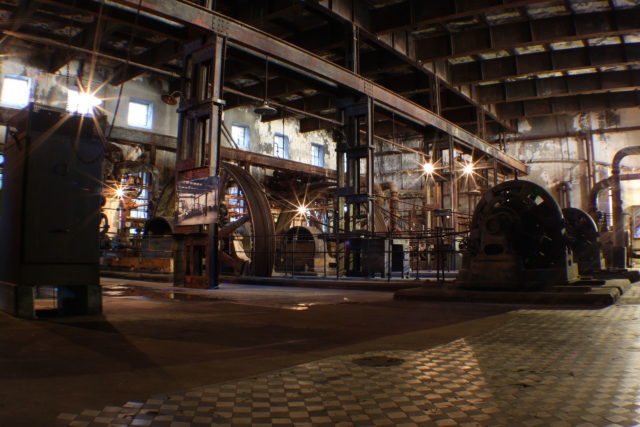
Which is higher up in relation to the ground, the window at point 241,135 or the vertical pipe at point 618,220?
the window at point 241,135

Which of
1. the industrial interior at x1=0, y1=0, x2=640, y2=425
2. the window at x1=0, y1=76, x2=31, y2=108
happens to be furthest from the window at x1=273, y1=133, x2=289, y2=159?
the window at x1=0, y1=76, x2=31, y2=108

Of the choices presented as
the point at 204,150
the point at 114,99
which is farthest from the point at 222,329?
the point at 114,99

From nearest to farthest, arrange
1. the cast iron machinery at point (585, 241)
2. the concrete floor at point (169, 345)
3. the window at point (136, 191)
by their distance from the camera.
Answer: the concrete floor at point (169, 345) < the cast iron machinery at point (585, 241) < the window at point (136, 191)

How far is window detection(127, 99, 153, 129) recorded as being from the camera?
695 inches

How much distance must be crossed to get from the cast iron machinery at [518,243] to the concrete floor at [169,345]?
61.2 inches

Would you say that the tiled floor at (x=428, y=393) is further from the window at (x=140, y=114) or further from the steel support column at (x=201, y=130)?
the window at (x=140, y=114)

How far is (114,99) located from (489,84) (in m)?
15.4

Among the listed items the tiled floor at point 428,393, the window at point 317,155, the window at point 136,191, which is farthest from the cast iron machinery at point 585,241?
the window at point 317,155

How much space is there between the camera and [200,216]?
8414 mm

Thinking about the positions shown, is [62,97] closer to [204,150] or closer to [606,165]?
[204,150]

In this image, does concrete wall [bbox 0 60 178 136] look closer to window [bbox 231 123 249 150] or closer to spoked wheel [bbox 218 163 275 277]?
window [bbox 231 123 249 150]

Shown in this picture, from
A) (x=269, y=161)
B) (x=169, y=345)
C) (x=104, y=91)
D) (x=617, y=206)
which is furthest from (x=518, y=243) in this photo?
A: (x=104, y=91)

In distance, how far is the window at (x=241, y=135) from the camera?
69.5ft

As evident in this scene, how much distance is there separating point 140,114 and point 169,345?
17.3 metres
